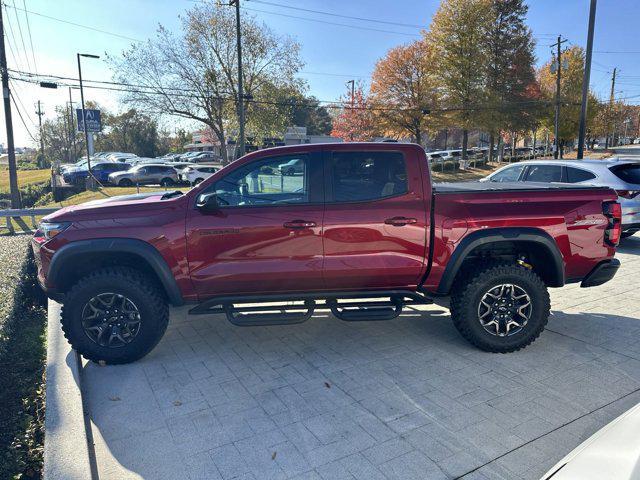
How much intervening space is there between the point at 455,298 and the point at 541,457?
168cm

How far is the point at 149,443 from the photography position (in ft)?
10.0

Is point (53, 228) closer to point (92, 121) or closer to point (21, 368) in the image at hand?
point (21, 368)

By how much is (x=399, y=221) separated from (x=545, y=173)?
20.7 ft

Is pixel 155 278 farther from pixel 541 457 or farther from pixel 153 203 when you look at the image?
pixel 541 457

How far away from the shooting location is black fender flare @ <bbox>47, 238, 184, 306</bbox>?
3904 mm

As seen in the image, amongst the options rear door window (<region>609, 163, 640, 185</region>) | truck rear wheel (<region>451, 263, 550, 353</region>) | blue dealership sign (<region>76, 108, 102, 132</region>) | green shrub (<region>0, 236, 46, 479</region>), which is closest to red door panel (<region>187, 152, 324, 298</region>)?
truck rear wheel (<region>451, 263, 550, 353</region>)

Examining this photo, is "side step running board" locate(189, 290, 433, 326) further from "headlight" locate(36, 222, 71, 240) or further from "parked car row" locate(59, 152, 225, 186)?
"parked car row" locate(59, 152, 225, 186)

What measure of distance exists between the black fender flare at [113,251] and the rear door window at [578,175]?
7.78 metres

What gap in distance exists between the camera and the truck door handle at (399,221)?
4.04m

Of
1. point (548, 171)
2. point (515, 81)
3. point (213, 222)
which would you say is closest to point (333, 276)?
point (213, 222)

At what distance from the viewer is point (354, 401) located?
137 inches

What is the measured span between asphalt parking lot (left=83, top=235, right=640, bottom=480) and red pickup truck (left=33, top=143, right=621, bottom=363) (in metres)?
0.43

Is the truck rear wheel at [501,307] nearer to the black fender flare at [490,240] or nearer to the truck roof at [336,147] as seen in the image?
the black fender flare at [490,240]

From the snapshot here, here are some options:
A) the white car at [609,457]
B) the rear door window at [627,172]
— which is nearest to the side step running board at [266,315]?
the white car at [609,457]
